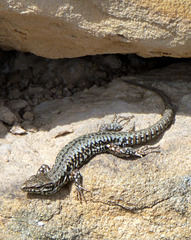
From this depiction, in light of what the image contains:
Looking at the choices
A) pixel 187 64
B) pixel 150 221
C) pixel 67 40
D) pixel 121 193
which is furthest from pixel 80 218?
pixel 187 64

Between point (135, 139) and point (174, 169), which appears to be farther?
point (135, 139)

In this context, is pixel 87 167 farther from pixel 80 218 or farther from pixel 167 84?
pixel 167 84

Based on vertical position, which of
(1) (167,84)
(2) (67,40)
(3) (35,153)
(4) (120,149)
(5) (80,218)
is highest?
(2) (67,40)

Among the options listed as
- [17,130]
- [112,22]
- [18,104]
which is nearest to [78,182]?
[17,130]

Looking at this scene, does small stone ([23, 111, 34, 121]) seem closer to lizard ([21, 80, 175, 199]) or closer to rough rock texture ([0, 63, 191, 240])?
rough rock texture ([0, 63, 191, 240])

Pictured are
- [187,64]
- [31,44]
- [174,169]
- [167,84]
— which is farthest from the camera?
[187,64]

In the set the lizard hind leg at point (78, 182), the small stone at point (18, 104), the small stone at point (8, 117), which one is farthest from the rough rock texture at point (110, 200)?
the small stone at point (18, 104)
